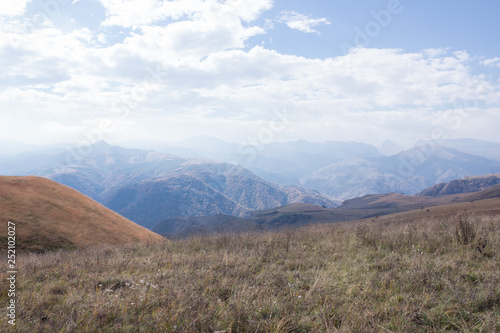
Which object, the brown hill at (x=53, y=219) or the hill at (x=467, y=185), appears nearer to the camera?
the brown hill at (x=53, y=219)

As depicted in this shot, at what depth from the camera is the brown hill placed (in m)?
13.5

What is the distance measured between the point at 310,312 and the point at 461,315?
1820 millimetres

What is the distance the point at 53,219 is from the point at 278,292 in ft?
53.3

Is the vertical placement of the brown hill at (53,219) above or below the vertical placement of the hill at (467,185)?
above

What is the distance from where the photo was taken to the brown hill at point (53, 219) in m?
13.5

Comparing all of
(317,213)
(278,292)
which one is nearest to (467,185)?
(317,213)

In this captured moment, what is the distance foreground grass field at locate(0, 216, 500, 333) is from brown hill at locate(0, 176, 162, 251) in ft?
24.6

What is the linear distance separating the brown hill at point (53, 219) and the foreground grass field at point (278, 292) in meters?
7.49

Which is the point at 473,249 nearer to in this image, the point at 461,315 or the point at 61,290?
the point at 461,315

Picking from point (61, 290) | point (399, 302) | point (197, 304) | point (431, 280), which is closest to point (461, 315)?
point (399, 302)

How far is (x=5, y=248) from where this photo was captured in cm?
1201

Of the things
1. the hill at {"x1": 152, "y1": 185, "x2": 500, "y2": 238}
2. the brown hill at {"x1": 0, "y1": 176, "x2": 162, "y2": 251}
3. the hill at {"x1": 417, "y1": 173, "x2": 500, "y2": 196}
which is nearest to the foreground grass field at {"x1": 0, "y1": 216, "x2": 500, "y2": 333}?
the brown hill at {"x1": 0, "y1": 176, "x2": 162, "y2": 251}

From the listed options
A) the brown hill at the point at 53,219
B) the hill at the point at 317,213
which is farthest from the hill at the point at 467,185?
the brown hill at the point at 53,219

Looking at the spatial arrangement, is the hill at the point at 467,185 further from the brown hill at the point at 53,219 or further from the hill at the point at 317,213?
the brown hill at the point at 53,219
